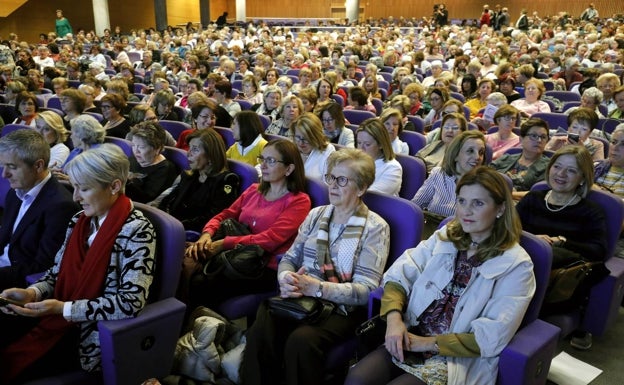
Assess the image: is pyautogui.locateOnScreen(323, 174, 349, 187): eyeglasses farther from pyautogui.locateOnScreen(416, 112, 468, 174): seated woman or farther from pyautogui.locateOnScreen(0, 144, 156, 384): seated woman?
pyautogui.locateOnScreen(416, 112, 468, 174): seated woman

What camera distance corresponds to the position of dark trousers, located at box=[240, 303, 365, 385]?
186 centimetres

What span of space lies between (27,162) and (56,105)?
4545 millimetres

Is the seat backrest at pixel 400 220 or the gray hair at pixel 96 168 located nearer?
the gray hair at pixel 96 168

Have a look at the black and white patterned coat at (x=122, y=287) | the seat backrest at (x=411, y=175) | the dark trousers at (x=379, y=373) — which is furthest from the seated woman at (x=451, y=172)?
the black and white patterned coat at (x=122, y=287)

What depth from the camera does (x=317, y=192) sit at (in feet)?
8.53

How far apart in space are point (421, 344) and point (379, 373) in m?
0.18

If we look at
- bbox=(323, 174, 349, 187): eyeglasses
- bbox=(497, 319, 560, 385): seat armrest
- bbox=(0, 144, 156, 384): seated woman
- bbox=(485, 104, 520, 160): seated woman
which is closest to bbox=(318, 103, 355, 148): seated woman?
bbox=(485, 104, 520, 160): seated woman

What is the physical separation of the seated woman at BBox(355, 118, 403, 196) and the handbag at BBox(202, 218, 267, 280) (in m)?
0.99

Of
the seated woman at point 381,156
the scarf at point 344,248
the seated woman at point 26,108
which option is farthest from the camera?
the seated woman at point 26,108

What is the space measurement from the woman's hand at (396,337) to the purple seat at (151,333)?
0.79 meters

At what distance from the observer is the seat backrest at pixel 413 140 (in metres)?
4.18

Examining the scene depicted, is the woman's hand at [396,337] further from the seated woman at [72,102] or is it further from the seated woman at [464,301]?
the seated woman at [72,102]

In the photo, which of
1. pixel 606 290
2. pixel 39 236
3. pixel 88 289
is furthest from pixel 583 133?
pixel 39 236

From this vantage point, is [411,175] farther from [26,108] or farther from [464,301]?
[26,108]
